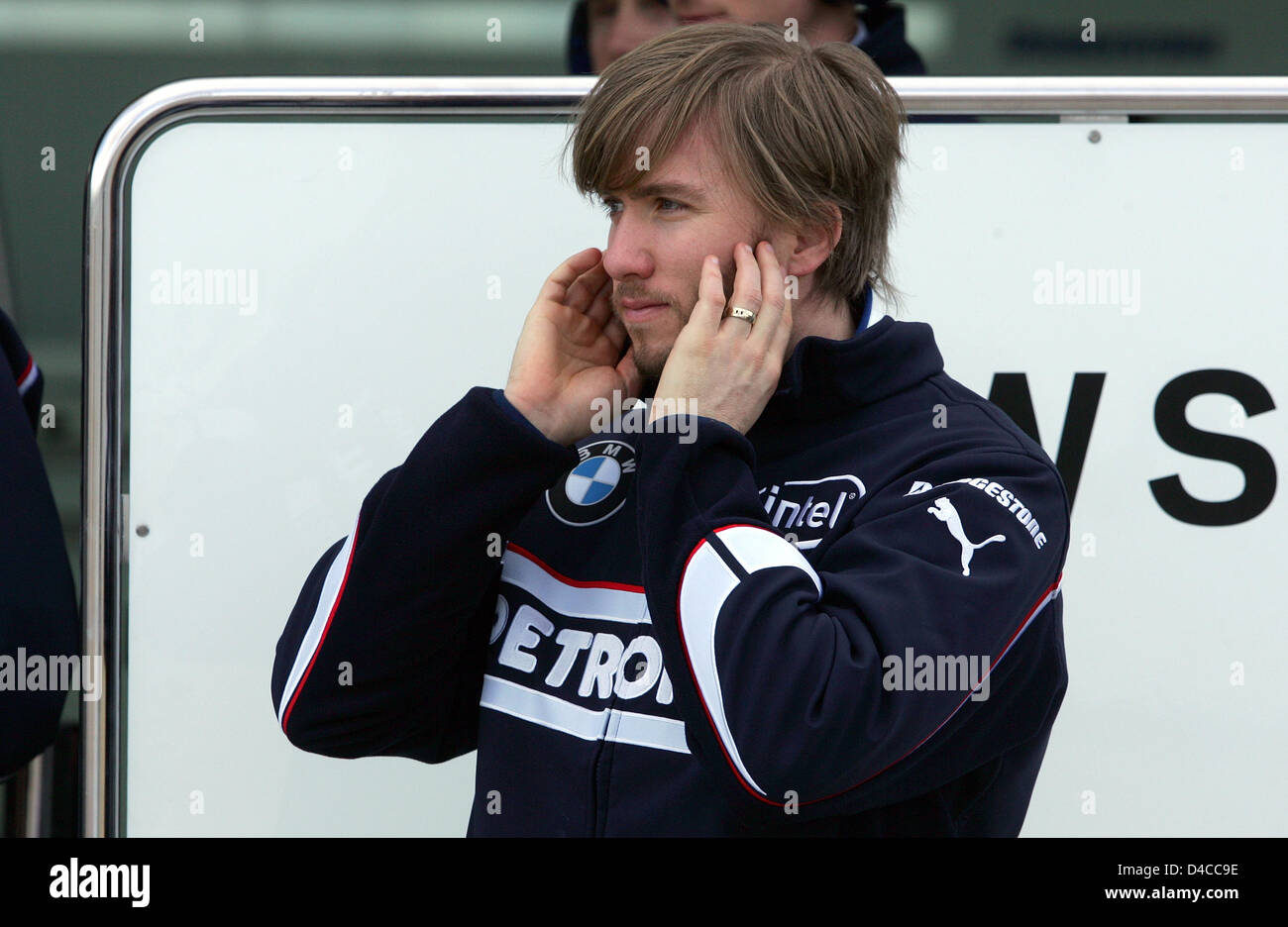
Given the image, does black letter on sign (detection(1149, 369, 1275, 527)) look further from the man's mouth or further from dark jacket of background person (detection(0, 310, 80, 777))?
dark jacket of background person (detection(0, 310, 80, 777))

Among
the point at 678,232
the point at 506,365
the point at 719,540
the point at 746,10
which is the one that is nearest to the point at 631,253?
the point at 678,232

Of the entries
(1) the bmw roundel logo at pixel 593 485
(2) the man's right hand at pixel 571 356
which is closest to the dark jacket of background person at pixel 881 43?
(2) the man's right hand at pixel 571 356

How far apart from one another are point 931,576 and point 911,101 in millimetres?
814

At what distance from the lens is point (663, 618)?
1173 mm

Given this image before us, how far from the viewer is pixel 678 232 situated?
53.7 inches

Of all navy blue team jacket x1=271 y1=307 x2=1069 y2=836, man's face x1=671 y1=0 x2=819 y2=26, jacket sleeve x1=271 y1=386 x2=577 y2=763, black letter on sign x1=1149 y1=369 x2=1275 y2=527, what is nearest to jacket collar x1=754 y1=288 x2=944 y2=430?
navy blue team jacket x1=271 y1=307 x2=1069 y2=836

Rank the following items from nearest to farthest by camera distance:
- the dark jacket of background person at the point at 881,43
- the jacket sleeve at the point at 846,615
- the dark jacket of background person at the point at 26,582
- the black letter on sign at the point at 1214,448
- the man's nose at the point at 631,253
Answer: the jacket sleeve at the point at 846,615
the man's nose at the point at 631,253
the dark jacket of background person at the point at 26,582
the black letter on sign at the point at 1214,448
the dark jacket of background person at the point at 881,43

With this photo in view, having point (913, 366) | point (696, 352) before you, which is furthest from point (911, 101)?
point (696, 352)

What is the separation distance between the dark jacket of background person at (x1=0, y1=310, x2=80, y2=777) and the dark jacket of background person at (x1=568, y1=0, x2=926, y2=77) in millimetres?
887

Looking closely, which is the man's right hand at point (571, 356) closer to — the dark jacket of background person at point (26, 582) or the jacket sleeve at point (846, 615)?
the jacket sleeve at point (846, 615)

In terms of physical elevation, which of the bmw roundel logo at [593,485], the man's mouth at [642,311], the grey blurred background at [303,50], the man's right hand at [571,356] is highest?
the grey blurred background at [303,50]

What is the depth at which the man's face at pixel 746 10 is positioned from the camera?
6.20 ft

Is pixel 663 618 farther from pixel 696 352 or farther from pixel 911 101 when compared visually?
pixel 911 101

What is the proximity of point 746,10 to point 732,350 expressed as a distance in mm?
801
